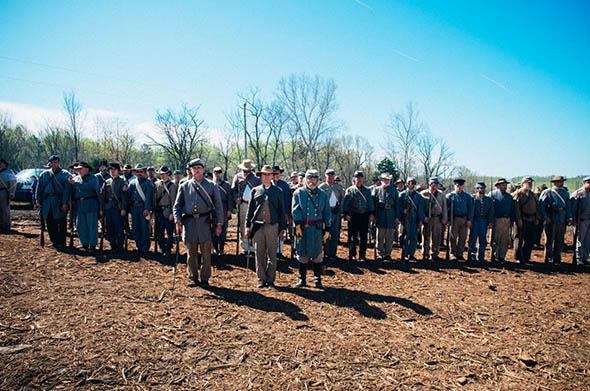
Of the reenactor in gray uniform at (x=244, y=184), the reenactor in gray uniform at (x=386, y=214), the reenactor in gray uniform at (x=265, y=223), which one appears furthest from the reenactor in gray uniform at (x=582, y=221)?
the reenactor in gray uniform at (x=244, y=184)

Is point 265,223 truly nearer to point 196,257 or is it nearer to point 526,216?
point 196,257

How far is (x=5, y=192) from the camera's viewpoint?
1100cm

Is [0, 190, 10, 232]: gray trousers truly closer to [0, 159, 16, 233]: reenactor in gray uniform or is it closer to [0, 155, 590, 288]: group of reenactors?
[0, 159, 16, 233]: reenactor in gray uniform

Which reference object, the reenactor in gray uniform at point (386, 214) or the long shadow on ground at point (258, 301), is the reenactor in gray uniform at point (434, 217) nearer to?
the reenactor in gray uniform at point (386, 214)

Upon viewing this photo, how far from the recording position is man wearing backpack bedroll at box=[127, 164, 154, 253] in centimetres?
908

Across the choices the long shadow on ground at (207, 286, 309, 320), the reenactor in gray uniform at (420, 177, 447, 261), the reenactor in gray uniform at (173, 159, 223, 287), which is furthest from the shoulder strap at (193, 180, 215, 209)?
the reenactor in gray uniform at (420, 177, 447, 261)

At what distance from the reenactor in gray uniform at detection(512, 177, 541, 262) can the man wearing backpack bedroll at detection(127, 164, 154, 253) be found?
10.5 meters

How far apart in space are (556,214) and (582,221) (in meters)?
0.71

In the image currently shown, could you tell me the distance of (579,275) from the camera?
28.2ft

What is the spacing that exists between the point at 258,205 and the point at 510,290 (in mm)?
5598

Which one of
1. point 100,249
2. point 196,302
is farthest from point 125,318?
point 100,249

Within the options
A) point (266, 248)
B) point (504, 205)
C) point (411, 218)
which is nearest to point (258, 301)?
point (266, 248)

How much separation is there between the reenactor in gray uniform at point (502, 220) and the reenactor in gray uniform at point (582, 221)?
1.79 meters

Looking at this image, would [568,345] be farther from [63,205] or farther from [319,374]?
[63,205]
